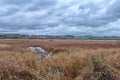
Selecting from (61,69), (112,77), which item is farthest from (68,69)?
(112,77)

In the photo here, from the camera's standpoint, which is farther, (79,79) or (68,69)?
(68,69)

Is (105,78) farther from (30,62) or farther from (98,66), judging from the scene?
(30,62)

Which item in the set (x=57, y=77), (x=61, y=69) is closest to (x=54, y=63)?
(x=61, y=69)

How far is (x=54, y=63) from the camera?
12.8m

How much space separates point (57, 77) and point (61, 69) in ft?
4.48

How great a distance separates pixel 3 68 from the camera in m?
10.9

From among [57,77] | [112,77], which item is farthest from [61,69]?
[112,77]

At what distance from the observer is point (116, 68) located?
12.9 meters

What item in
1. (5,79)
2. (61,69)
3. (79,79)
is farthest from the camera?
(61,69)

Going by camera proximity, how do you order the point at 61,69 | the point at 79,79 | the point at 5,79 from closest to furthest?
the point at 5,79, the point at 79,79, the point at 61,69

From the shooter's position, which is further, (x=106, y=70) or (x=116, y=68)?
(x=116, y=68)

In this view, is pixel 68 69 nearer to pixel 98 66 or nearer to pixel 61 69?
pixel 61 69

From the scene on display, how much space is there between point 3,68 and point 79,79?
10.4ft

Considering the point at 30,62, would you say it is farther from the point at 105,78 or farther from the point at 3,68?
the point at 105,78
